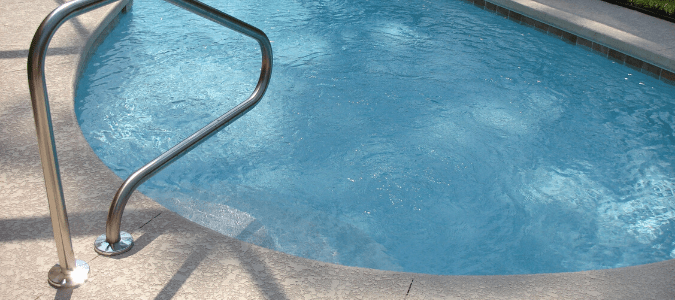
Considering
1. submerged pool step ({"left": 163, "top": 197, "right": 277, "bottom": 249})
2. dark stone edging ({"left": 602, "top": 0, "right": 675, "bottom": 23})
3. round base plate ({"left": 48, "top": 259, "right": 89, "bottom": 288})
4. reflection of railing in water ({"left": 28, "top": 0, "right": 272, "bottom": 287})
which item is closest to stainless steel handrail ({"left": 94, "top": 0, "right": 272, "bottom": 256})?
reflection of railing in water ({"left": 28, "top": 0, "right": 272, "bottom": 287})

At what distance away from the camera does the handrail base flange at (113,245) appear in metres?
1.82

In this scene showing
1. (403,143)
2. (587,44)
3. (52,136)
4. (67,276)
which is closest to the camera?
(52,136)

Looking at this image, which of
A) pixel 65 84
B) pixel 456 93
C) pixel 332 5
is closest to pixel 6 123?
pixel 65 84

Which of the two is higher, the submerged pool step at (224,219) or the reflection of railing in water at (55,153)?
the reflection of railing in water at (55,153)

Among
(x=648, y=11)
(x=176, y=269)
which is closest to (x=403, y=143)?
(x=176, y=269)

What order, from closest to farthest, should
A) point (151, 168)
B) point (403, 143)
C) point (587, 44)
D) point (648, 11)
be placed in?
point (151, 168) < point (403, 143) < point (587, 44) < point (648, 11)

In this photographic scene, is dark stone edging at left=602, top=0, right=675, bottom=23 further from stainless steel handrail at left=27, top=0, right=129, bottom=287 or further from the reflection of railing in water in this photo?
→ stainless steel handrail at left=27, top=0, right=129, bottom=287

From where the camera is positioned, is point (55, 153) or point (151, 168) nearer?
point (55, 153)

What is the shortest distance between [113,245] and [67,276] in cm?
20

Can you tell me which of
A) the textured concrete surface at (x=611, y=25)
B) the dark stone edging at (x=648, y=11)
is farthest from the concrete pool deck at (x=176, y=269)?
the dark stone edging at (x=648, y=11)

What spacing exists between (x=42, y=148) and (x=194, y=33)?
174 inches

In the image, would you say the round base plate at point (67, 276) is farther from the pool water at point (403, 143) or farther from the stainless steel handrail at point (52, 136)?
the pool water at point (403, 143)

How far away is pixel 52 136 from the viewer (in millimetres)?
1409

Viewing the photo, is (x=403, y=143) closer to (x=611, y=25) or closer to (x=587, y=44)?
(x=587, y=44)
